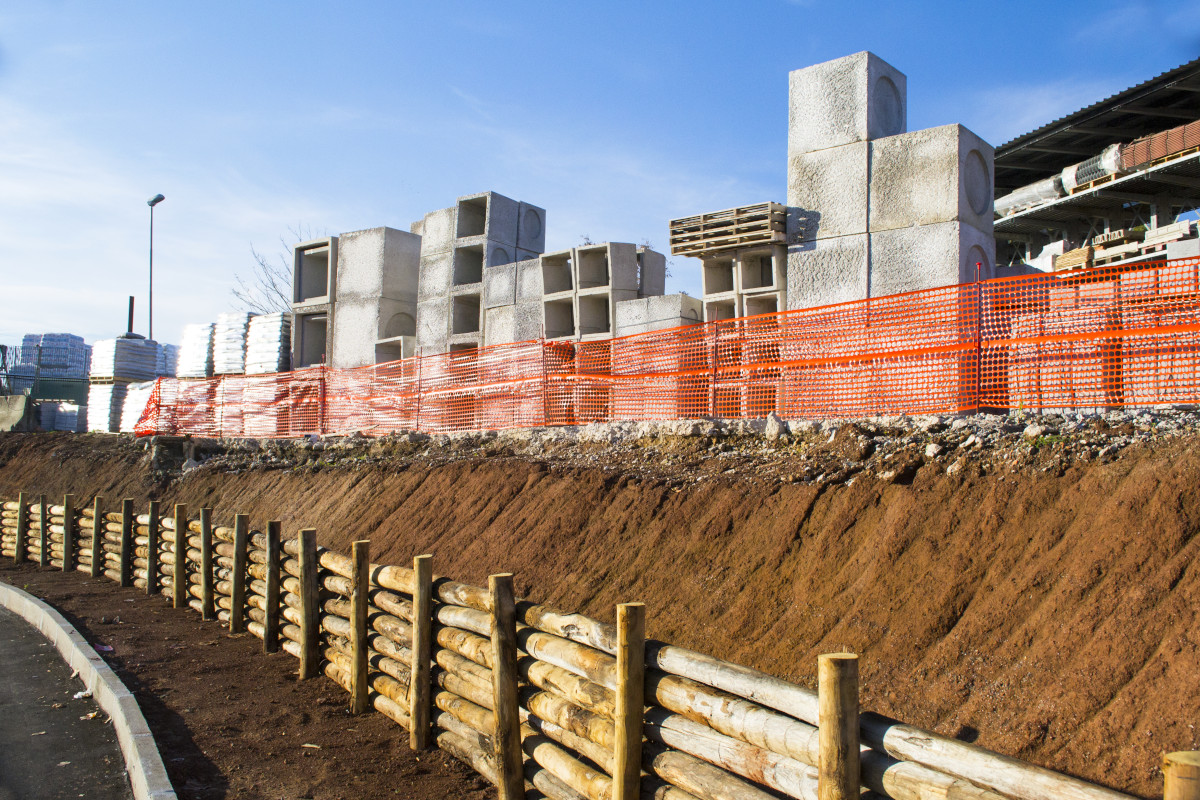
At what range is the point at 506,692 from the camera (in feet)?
17.0

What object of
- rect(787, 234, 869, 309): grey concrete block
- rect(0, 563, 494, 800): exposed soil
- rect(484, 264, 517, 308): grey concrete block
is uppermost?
rect(484, 264, 517, 308): grey concrete block

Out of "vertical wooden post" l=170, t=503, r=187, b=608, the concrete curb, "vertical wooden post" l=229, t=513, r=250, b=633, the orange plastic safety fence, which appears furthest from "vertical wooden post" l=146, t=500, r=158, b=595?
the orange plastic safety fence

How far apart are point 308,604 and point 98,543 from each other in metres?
8.51

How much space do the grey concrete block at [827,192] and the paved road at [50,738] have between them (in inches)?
448

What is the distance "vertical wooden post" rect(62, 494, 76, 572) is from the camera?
593 inches

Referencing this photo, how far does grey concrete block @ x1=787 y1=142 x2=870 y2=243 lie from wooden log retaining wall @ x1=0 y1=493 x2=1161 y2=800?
923 centimetres

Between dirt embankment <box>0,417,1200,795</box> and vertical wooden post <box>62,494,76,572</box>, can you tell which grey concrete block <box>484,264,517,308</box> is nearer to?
dirt embankment <box>0,417,1200,795</box>

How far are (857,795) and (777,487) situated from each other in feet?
16.9

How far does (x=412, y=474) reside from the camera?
13.5 metres

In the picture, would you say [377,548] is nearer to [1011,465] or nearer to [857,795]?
[1011,465]

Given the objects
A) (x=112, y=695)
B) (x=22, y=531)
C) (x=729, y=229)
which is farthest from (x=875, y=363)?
(x=22, y=531)

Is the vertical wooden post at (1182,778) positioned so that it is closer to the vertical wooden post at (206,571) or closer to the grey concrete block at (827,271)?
the vertical wooden post at (206,571)

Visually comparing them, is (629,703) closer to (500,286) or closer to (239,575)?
(239,575)

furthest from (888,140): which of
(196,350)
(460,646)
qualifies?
(196,350)
